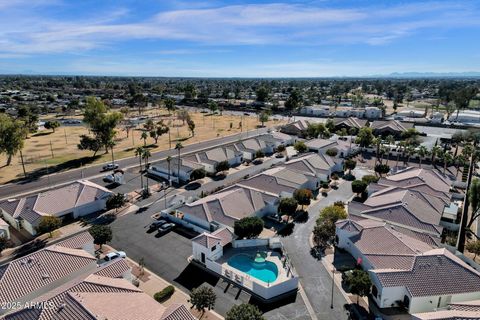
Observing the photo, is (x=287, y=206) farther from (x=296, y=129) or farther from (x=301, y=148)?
(x=296, y=129)

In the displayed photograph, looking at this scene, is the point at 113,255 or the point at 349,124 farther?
the point at 349,124

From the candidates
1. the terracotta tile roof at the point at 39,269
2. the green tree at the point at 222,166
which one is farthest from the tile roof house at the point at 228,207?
the green tree at the point at 222,166

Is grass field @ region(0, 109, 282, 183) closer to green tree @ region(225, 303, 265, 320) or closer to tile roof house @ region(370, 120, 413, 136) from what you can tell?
tile roof house @ region(370, 120, 413, 136)

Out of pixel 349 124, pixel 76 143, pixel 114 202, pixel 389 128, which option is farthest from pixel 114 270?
pixel 389 128

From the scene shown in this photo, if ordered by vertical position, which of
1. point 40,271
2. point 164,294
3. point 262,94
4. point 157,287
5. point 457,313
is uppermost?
point 262,94

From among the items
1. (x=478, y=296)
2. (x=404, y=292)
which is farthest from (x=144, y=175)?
(x=478, y=296)

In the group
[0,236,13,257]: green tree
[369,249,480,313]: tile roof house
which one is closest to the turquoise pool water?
[369,249,480,313]: tile roof house

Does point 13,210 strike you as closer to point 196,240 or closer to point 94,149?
point 196,240

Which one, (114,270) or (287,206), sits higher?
(287,206)
